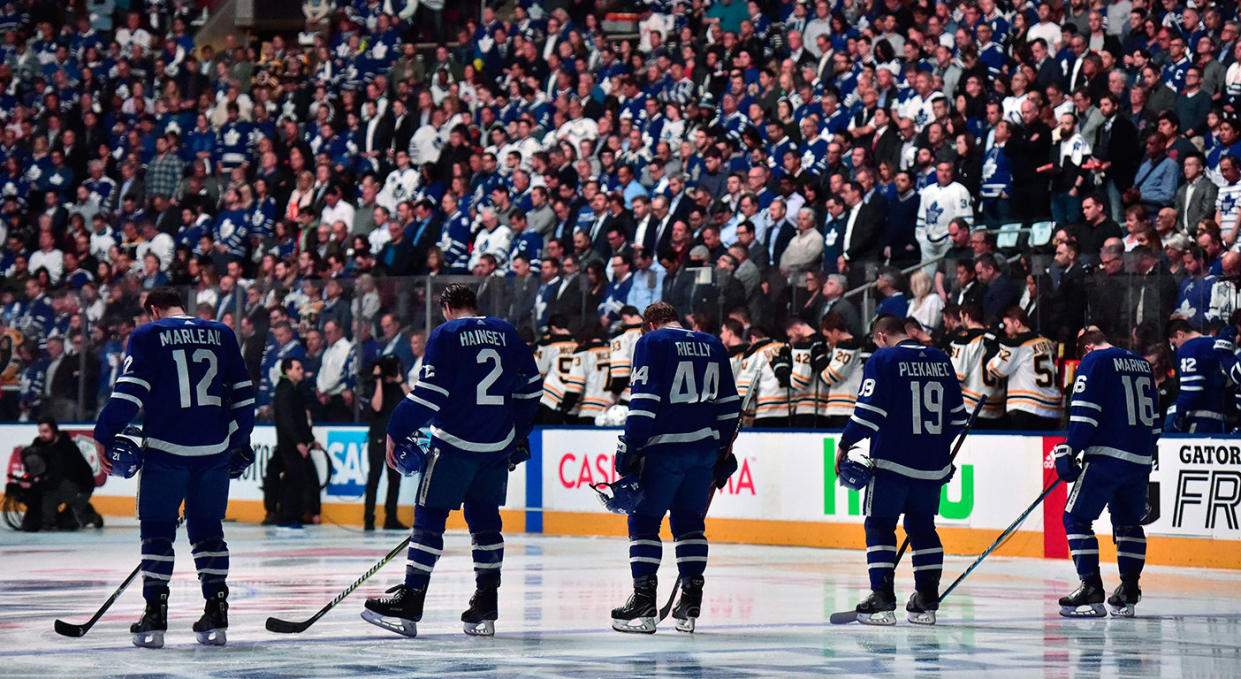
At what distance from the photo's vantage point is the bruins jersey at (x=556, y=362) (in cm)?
1927

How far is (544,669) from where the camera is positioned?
8664 mm

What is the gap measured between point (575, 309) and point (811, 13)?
564 cm

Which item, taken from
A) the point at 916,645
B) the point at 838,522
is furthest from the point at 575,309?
the point at 916,645

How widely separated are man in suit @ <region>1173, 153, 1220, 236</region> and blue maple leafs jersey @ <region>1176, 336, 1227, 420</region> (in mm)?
2009

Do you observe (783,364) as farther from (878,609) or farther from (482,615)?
(482,615)

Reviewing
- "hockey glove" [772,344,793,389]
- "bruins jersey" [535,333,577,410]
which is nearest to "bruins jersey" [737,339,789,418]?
"hockey glove" [772,344,793,389]

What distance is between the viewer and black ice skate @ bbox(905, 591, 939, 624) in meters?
10.9

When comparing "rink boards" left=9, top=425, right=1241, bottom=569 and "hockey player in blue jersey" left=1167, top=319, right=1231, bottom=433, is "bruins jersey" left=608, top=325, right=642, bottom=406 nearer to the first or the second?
"rink boards" left=9, top=425, right=1241, bottom=569

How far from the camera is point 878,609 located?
35.5ft

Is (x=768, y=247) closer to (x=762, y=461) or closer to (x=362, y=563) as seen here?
(x=762, y=461)

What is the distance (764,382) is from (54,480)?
304 inches

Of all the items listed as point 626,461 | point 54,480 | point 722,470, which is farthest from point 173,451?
point 54,480

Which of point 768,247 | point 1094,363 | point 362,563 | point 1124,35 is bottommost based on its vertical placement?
point 362,563

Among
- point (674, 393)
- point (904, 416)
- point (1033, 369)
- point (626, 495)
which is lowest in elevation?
point (626, 495)
